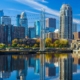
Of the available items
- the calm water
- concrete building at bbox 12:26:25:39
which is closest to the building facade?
concrete building at bbox 12:26:25:39

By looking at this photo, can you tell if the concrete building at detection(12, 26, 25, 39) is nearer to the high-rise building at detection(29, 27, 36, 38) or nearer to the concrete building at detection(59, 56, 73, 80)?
the high-rise building at detection(29, 27, 36, 38)

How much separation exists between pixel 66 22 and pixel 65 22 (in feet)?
1.67

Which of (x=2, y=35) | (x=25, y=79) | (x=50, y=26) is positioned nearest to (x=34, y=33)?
(x=50, y=26)

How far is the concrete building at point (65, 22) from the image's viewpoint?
84750 mm

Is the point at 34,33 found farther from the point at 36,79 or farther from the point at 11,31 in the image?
the point at 36,79

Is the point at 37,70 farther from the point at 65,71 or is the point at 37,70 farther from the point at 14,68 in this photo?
the point at 65,71

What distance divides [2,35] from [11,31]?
4.18 meters

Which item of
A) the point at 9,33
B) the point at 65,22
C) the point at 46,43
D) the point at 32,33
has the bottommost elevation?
the point at 46,43

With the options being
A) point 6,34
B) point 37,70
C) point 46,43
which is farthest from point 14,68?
point 6,34

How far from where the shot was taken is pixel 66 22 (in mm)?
87875

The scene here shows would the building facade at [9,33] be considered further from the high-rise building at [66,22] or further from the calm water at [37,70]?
the calm water at [37,70]

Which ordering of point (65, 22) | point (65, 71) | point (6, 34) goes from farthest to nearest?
point (65, 22), point (6, 34), point (65, 71)

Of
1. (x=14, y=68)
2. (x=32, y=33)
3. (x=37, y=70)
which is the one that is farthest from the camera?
(x=32, y=33)

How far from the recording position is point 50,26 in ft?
436
